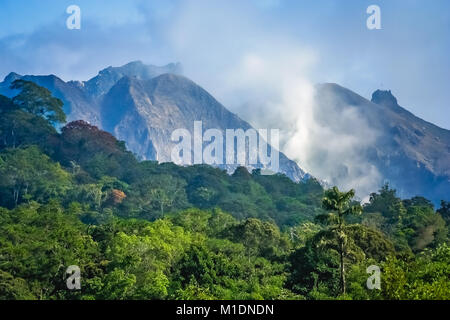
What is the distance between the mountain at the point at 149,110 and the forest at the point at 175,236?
67186mm

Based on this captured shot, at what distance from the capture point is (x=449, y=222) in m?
67.3

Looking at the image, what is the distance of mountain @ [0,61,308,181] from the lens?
507 feet

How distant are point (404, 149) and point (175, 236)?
148721 millimetres

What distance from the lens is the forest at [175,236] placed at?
104 feet

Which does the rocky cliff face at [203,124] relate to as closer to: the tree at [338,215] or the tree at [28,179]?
the tree at [28,179]

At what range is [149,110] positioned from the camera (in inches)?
6373

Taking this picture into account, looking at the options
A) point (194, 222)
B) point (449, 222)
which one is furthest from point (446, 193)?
point (194, 222)
